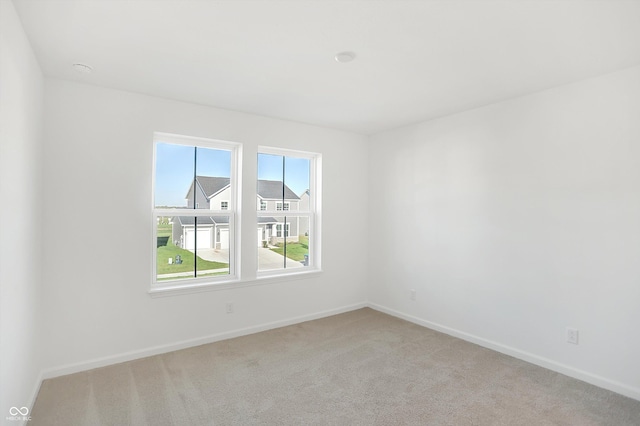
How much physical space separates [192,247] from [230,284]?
57 centimetres

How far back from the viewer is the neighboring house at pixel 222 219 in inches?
137

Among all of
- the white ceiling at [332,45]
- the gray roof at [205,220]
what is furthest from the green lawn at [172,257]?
the white ceiling at [332,45]

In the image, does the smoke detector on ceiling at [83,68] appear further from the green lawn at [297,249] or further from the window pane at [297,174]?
the green lawn at [297,249]

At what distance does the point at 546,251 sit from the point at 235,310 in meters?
3.13

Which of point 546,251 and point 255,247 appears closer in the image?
point 546,251

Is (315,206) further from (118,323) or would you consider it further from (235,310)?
(118,323)

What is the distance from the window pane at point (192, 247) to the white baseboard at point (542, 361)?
2.48m

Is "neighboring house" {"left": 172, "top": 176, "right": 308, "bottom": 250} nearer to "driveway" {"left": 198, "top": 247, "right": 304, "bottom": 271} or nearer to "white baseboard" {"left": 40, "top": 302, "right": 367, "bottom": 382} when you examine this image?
"driveway" {"left": 198, "top": 247, "right": 304, "bottom": 271}

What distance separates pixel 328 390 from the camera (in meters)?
2.51

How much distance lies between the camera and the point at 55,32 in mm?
2031

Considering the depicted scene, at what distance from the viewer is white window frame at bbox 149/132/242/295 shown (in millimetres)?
3252

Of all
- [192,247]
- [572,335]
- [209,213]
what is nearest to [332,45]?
[209,213]

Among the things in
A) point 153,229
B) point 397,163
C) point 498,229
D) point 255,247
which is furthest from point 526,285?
point 153,229

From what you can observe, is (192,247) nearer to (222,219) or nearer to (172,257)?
(172,257)
